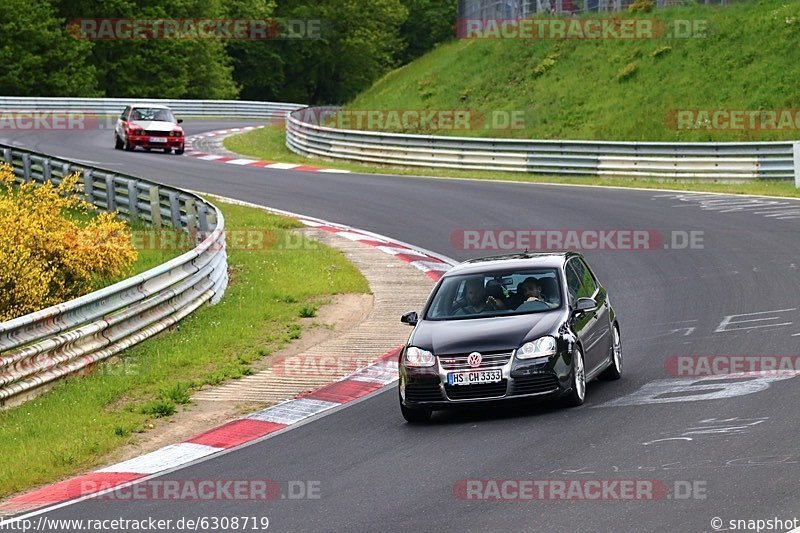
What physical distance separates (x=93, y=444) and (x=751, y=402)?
589 cm

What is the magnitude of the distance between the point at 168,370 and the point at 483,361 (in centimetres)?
440

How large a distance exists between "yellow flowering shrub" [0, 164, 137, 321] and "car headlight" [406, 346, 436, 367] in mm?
5981

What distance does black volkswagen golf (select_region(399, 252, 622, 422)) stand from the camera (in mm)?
11773

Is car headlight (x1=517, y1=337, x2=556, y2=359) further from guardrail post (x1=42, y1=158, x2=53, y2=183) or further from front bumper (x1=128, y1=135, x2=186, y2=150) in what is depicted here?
front bumper (x1=128, y1=135, x2=186, y2=150)

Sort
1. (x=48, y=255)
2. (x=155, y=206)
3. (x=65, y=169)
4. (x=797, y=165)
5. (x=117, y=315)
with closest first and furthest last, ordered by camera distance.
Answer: (x=117, y=315) → (x=48, y=255) → (x=155, y=206) → (x=65, y=169) → (x=797, y=165)

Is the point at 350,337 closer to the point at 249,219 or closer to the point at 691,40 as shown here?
the point at 249,219

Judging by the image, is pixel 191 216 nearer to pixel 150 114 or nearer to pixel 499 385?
pixel 499 385

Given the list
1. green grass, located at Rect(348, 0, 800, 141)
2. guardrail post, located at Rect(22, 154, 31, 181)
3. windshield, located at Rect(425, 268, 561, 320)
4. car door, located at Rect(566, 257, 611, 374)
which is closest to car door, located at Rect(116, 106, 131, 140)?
green grass, located at Rect(348, 0, 800, 141)

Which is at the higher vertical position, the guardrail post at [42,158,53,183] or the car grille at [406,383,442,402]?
the guardrail post at [42,158,53,183]

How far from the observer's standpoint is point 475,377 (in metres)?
11.8

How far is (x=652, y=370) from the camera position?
45.1 feet

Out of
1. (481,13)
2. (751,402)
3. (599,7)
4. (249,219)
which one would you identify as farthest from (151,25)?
(751,402)

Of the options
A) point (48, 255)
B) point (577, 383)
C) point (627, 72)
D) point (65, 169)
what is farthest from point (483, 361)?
point (627, 72)

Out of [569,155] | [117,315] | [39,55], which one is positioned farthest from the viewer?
[39,55]
